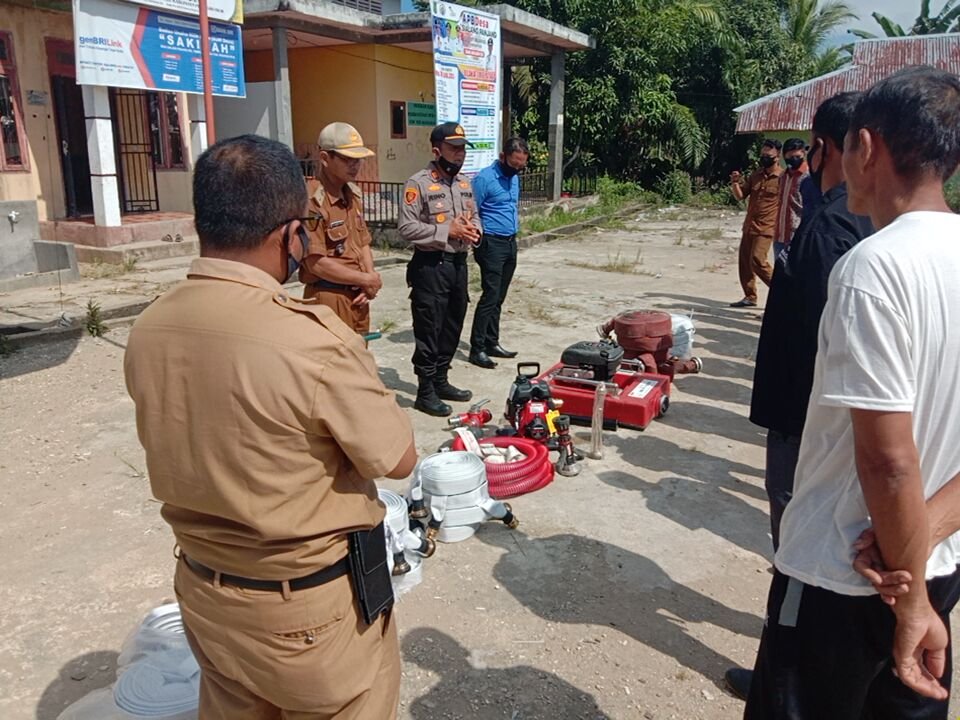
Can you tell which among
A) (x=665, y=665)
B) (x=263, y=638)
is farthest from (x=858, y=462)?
(x=665, y=665)

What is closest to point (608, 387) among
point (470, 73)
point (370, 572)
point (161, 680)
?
point (161, 680)

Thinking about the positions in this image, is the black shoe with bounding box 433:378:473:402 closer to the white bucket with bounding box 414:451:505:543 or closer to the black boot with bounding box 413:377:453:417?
the black boot with bounding box 413:377:453:417

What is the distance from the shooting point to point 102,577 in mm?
3334

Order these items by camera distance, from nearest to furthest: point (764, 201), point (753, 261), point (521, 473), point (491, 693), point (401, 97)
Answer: point (491, 693), point (521, 473), point (764, 201), point (753, 261), point (401, 97)

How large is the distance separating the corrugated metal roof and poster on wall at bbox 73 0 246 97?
12.8 meters

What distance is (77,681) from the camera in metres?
2.71

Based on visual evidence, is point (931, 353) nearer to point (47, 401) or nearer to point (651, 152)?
point (47, 401)

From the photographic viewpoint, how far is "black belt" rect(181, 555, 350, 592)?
60.9 inches

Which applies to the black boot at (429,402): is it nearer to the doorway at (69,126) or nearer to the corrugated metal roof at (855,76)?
the doorway at (69,126)

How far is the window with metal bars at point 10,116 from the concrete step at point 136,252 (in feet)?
5.42

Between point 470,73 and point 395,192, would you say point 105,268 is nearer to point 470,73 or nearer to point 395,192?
point 470,73

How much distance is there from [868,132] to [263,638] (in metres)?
1.60

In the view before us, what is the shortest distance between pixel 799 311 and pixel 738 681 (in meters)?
1.33

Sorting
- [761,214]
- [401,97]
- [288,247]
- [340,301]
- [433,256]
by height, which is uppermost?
[401,97]
